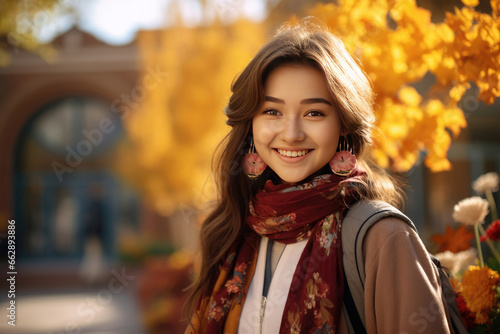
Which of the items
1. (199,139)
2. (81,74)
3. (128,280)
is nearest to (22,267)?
(128,280)

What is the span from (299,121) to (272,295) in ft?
1.98

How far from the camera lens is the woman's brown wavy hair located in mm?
1636

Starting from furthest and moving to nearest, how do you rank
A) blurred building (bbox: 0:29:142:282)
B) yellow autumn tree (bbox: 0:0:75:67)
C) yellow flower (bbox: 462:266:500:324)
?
blurred building (bbox: 0:29:142:282) → yellow autumn tree (bbox: 0:0:75:67) → yellow flower (bbox: 462:266:500:324)

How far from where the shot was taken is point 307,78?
165 centimetres

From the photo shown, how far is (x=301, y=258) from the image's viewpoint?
1.62 meters

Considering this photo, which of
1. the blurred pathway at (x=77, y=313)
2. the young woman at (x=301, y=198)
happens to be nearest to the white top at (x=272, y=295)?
the young woman at (x=301, y=198)

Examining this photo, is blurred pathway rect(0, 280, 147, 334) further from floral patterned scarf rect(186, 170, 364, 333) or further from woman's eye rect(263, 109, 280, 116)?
woman's eye rect(263, 109, 280, 116)

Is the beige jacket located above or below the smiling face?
below

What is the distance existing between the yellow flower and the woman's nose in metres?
0.74

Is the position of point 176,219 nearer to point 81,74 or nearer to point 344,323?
point 81,74

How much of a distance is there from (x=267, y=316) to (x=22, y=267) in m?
13.5

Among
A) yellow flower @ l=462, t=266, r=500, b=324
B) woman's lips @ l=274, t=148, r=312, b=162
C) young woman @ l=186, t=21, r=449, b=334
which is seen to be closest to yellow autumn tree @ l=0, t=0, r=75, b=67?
young woman @ l=186, t=21, r=449, b=334

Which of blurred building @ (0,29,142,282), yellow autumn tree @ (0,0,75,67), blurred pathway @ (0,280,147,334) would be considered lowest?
blurred pathway @ (0,280,147,334)

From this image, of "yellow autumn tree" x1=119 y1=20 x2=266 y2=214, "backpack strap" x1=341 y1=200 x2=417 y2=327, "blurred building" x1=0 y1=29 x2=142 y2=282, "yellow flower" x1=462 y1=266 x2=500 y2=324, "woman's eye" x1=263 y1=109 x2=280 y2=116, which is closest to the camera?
"backpack strap" x1=341 y1=200 x2=417 y2=327
